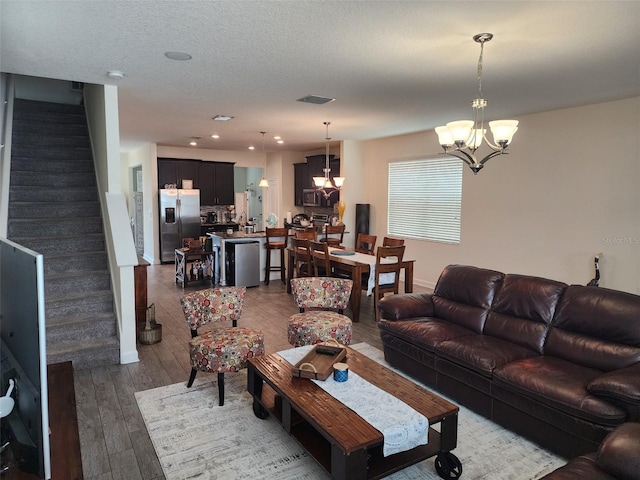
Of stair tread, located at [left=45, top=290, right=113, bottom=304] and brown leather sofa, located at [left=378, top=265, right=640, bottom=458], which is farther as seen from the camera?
stair tread, located at [left=45, top=290, right=113, bottom=304]

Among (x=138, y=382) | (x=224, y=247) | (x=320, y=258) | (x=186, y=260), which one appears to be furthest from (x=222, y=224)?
(x=138, y=382)

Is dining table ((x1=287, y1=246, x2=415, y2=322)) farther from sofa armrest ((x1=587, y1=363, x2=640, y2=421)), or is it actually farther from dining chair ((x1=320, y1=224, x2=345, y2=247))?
sofa armrest ((x1=587, y1=363, x2=640, y2=421))

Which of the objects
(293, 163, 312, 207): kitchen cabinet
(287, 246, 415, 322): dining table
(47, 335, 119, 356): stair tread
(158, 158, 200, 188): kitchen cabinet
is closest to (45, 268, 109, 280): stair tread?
(47, 335, 119, 356): stair tread

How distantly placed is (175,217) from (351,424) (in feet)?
26.8

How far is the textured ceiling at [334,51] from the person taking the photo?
2.45m

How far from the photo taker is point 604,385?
2252mm

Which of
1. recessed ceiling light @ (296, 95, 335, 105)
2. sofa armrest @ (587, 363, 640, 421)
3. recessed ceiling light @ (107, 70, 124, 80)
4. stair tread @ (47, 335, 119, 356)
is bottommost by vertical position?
stair tread @ (47, 335, 119, 356)

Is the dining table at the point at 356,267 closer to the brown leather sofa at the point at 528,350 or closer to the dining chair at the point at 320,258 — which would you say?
the dining chair at the point at 320,258

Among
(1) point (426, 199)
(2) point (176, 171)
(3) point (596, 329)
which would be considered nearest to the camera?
(3) point (596, 329)

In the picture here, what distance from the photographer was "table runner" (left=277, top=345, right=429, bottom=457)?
2.03 m

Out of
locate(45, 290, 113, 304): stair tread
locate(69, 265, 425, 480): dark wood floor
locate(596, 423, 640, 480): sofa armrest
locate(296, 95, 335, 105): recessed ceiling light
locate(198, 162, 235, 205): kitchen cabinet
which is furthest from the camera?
locate(198, 162, 235, 205): kitchen cabinet

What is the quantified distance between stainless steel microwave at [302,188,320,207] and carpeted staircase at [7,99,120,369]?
16.6ft

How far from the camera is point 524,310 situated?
326 cm

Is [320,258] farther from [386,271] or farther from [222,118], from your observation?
[222,118]
